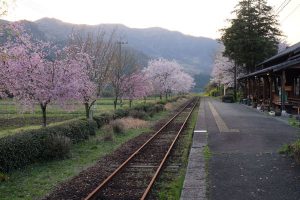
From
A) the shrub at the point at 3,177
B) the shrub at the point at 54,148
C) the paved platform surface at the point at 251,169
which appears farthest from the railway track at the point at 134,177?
the shrub at the point at 3,177

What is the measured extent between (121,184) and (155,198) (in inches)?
61.5

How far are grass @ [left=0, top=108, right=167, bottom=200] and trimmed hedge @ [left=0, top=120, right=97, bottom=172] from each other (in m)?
0.25

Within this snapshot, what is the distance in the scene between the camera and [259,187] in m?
9.72

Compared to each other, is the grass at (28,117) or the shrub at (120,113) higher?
the shrub at (120,113)

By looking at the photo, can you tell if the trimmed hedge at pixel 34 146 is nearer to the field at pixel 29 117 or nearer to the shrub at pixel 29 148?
the shrub at pixel 29 148

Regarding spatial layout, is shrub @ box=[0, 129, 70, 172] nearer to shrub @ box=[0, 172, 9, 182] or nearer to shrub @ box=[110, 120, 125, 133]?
shrub @ box=[0, 172, 9, 182]

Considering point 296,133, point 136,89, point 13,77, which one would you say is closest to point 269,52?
point 136,89

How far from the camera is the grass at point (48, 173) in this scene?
997cm

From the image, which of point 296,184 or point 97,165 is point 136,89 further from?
point 296,184

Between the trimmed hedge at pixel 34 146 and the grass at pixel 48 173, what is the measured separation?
250mm

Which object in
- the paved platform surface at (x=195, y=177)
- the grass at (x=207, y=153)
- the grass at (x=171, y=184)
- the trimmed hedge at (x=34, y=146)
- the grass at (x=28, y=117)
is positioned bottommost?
the grass at (x=171, y=184)

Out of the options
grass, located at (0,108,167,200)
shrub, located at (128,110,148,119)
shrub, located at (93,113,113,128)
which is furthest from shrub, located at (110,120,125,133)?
shrub, located at (128,110,148,119)

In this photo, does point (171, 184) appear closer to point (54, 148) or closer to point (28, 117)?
point (54, 148)

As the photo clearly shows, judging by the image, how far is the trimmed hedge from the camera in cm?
1160
